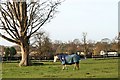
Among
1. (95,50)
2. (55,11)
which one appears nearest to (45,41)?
(95,50)

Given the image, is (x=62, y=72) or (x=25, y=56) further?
(x=25, y=56)

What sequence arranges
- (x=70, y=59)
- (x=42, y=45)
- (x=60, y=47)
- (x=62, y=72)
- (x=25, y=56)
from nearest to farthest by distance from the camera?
(x=62, y=72)
(x=70, y=59)
(x=25, y=56)
(x=42, y=45)
(x=60, y=47)

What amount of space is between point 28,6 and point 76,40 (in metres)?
90.6

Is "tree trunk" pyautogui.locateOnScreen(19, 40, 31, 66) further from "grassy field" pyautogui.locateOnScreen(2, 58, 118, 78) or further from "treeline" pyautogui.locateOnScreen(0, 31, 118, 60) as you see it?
"treeline" pyautogui.locateOnScreen(0, 31, 118, 60)

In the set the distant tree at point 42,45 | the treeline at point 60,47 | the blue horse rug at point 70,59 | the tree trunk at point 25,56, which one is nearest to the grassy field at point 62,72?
the blue horse rug at point 70,59

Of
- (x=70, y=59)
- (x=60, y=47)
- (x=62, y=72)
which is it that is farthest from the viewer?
(x=60, y=47)

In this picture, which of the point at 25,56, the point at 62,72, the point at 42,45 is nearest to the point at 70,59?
the point at 62,72

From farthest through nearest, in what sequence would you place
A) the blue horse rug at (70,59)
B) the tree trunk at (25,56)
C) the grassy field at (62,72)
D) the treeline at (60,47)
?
the treeline at (60,47) → the tree trunk at (25,56) → the blue horse rug at (70,59) → the grassy field at (62,72)

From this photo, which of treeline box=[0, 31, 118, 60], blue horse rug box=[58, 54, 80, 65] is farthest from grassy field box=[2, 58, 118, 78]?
treeline box=[0, 31, 118, 60]

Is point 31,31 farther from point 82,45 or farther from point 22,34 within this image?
point 82,45

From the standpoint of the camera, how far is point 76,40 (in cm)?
13312

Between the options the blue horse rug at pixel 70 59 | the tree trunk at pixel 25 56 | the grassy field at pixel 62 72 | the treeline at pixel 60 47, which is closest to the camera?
the grassy field at pixel 62 72

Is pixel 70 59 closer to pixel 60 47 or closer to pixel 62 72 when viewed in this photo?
pixel 62 72

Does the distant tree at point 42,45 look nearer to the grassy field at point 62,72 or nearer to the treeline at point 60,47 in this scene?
the treeline at point 60,47
